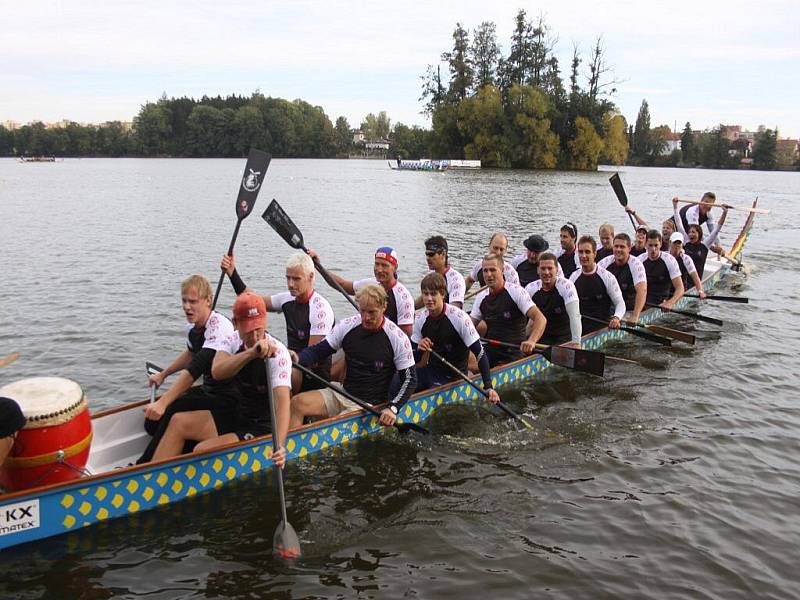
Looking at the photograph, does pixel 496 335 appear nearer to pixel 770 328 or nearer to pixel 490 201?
pixel 770 328

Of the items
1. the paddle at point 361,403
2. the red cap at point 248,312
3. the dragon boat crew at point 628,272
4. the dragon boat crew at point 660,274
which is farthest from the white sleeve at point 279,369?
the dragon boat crew at point 660,274

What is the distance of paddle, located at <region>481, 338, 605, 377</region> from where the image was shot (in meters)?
8.63

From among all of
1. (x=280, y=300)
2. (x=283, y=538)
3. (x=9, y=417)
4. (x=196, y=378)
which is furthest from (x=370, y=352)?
(x=9, y=417)

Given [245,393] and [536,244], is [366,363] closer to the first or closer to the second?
[245,393]

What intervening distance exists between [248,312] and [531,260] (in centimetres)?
629

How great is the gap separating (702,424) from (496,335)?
2778mm

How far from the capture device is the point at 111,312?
1353 centimetres

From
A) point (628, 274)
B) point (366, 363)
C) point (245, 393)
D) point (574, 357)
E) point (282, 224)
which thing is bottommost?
point (574, 357)

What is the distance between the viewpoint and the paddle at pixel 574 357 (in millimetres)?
8633

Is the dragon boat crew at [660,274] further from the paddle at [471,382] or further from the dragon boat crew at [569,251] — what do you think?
the paddle at [471,382]

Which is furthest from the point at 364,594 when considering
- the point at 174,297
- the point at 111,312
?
the point at 174,297

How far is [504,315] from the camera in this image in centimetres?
887

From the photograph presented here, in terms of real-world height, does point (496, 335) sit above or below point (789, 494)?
above

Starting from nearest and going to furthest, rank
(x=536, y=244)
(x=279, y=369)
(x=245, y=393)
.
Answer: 1. (x=279, y=369)
2. (x=245, y=393)
3. (x=536, y=244)
